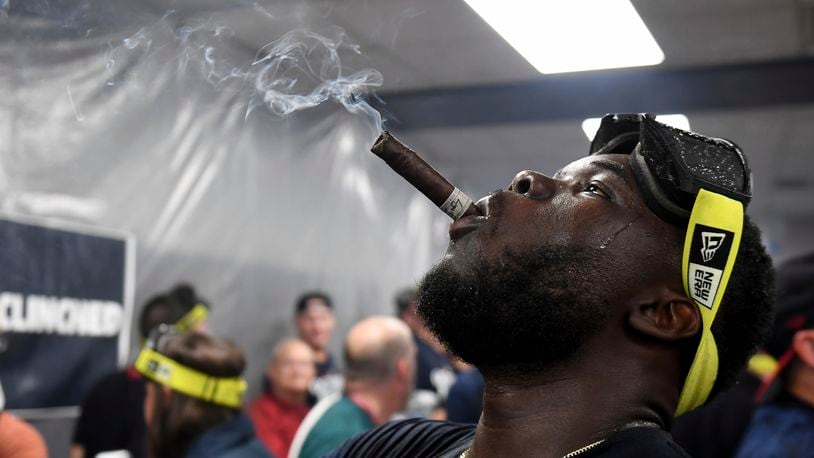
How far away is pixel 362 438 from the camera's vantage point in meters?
1.51

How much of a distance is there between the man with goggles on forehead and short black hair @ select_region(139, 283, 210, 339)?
2.84 meters

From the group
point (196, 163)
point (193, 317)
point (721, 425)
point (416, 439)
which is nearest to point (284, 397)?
point (193, 317)

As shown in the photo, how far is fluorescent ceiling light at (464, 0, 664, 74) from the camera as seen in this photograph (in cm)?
360

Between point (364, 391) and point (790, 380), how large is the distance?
1.45m

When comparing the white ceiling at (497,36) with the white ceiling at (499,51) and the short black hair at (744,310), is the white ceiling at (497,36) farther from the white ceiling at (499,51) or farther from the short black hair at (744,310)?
the short black hair at (744,310)

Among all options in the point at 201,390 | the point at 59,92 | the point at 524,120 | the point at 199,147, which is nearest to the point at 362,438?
the point at 201,390

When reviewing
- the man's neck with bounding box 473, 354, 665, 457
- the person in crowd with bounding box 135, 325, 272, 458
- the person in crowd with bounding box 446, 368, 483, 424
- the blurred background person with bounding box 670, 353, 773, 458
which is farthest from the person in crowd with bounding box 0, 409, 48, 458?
the person in crowd with bounding box 446, 368, 483, 424

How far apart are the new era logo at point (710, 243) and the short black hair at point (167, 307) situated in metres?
3.19

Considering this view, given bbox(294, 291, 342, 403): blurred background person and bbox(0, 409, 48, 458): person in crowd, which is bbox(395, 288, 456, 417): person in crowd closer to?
bbox(294, 291, 342, 403): blurred background person

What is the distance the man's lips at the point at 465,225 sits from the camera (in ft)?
4.69

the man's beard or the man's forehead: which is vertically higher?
the man's forehead

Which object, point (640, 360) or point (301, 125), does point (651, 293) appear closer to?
point (640, 360)

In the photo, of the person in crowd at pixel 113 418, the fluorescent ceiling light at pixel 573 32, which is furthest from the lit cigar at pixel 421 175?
the person in crowd at pixel 113 418

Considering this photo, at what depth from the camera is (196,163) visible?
4.57 meters
